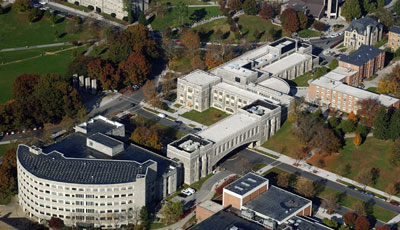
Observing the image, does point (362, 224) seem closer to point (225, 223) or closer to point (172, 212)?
point (225, 223)

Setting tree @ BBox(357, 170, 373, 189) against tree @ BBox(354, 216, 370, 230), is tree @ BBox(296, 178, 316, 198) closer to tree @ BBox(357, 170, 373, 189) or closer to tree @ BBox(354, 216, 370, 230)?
tree @ BBox(357, 170, 373, 189)

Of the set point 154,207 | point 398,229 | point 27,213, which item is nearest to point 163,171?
point 154,207

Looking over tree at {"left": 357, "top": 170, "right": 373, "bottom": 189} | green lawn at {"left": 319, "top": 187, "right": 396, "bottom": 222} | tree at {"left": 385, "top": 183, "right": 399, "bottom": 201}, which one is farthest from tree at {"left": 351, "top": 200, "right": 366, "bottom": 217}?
tree at {"left": 385, "top": 183, "right": 399, "bottom": 201}

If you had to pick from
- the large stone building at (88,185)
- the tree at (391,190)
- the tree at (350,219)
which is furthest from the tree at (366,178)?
the large stone building at (88,185)

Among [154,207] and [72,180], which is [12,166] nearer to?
[72,180]

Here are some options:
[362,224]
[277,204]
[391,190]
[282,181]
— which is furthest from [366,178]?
[277,204]
